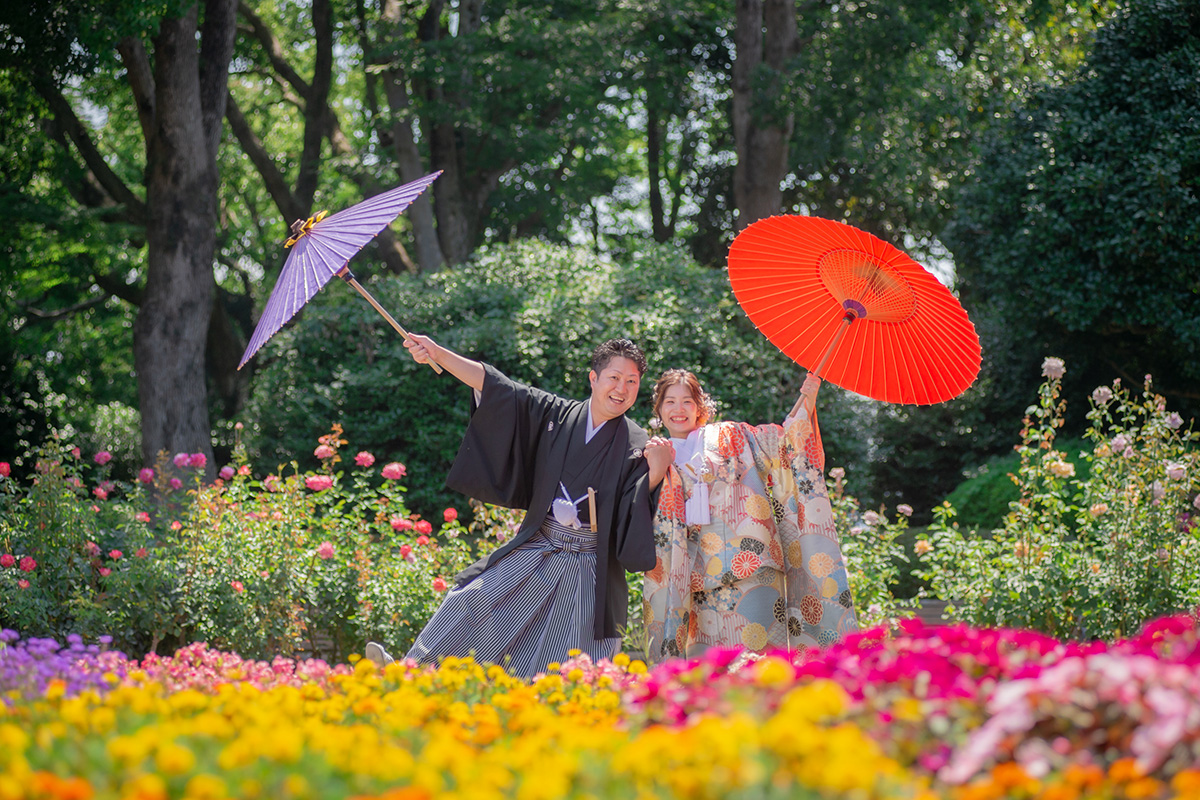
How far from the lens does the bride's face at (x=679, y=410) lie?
13.4 ft

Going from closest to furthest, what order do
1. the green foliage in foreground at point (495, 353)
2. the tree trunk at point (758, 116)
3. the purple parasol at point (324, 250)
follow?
the purple parasol at point (324, 250), the green foliage in foreground at point (495, 353), the tree trunk at point (758, 116)

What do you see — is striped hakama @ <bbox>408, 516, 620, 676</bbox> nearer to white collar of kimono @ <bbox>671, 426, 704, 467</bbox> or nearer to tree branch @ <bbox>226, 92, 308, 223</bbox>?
white collar of kimono @ <bbox>671, 426, 704, 467</bbox>

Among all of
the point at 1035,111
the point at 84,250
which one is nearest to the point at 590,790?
the point at 1035,111

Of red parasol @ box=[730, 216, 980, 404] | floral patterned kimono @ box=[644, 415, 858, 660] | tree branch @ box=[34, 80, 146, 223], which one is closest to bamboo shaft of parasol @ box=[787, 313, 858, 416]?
red parasol @ box=[730, 216, 980, 404]

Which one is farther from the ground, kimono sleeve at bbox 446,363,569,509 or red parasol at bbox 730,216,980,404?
red parasol at bbox 730,216,980,404

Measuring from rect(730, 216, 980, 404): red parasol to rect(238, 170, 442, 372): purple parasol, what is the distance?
133 centimetres

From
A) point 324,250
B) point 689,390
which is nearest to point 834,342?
point 689,390

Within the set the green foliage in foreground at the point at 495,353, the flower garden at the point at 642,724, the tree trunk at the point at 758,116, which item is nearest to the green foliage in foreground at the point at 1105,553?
the flower garden at the point at 642,724

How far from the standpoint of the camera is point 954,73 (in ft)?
39.1

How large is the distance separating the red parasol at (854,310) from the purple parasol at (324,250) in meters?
1.33

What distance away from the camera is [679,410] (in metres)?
4.11

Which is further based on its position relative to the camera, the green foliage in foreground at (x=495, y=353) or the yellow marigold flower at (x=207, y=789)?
the green foliage in foreground at (x=495, y=353)

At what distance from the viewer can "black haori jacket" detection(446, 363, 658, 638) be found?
3.73m

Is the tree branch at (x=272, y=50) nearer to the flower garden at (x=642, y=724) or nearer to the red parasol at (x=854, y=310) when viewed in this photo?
the red parasol at (x=854, y=310)
